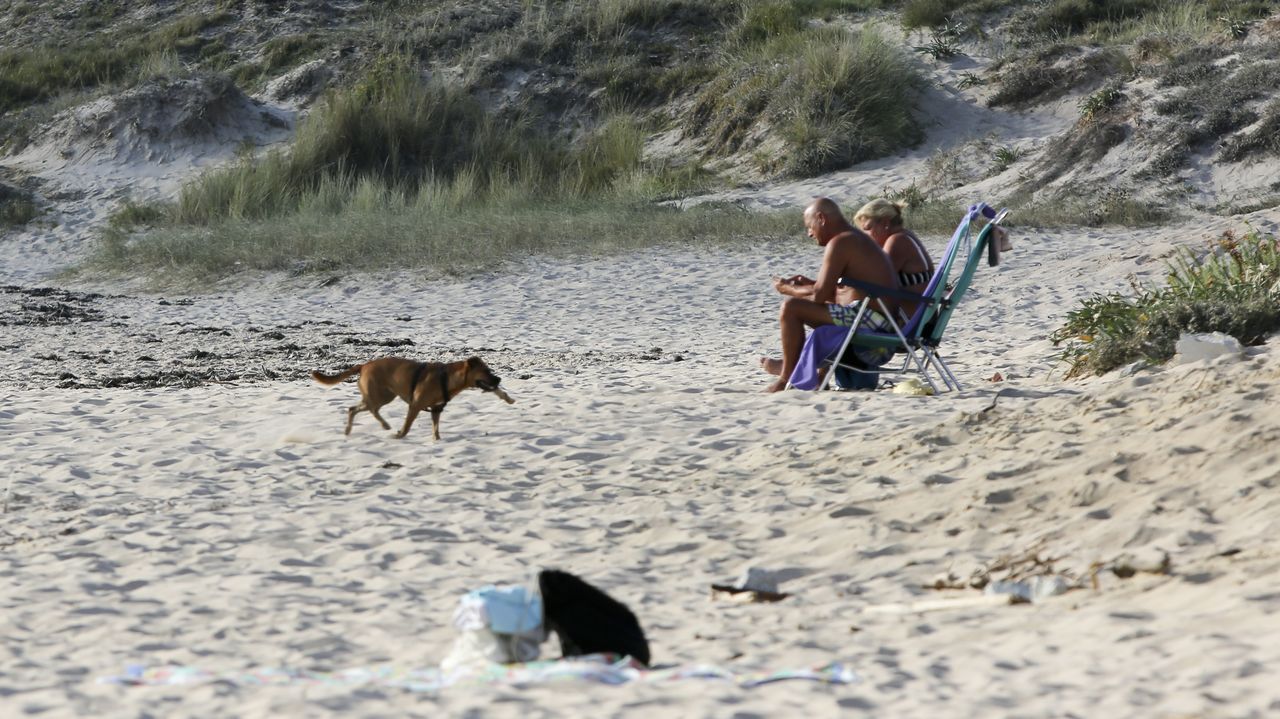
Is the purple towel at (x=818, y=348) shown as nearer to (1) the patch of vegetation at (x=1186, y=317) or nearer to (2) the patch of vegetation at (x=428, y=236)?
(1) the patch of vegetation at (x=1186, y=317)

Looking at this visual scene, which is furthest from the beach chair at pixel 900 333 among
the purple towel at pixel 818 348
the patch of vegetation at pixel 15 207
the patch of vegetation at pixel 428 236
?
the patch of vegetation at pixel 15 207

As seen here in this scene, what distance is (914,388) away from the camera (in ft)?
22.4

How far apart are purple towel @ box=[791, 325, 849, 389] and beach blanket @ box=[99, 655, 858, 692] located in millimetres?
3601

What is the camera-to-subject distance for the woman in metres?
7.04

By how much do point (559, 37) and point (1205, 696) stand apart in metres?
21.7

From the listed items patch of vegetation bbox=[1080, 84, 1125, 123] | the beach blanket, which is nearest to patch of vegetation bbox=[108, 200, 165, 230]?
patch of vegetation bbox=[1080, 84, 1125, 123]

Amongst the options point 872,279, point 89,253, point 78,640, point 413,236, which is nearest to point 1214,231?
point 872,279

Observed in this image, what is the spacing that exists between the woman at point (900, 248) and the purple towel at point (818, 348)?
16.0 inches

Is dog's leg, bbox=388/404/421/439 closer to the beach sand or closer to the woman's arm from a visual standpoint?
the beach sand

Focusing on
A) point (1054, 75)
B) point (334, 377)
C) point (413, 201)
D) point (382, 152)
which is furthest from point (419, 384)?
point (1054, 75)

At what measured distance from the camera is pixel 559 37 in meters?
23.5

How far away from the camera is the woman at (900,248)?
23.1ft

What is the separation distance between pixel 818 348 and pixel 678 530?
2.22 metres

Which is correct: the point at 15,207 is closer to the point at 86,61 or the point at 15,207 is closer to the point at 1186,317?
the point at 86,61
